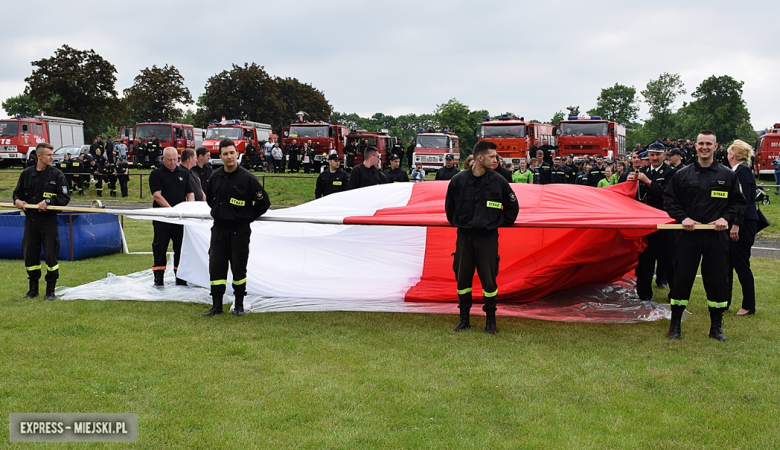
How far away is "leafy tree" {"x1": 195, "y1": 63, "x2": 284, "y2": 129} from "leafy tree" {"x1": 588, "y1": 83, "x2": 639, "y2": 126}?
48.1 m

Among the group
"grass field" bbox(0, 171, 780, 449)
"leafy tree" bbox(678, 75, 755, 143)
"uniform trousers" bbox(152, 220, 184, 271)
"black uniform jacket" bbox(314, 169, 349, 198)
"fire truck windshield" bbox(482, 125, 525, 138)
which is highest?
"leafy tree" bbox(678, 75, 755, 143)

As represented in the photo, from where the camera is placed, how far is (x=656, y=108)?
80875mm

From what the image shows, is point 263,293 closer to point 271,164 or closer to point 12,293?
point 12,293

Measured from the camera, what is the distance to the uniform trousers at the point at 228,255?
22.2 ft

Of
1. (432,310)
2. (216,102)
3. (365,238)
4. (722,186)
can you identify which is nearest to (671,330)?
(722,186)

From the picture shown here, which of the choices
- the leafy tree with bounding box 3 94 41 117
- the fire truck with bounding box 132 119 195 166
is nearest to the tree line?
the fire truck with bounding box 132 119 195 166

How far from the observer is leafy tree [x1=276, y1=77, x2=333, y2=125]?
5709 centimetres

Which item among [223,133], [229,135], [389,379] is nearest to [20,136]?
[223,133]

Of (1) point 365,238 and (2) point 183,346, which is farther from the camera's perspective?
(1) point 365,238

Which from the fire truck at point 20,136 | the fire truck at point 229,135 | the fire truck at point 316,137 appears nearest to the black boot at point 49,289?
the fire truck at point 229,135

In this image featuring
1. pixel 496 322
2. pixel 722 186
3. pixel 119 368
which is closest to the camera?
pixel 119 368

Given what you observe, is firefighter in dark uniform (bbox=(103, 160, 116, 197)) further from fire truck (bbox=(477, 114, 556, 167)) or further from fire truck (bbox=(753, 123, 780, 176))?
fire truck (bbox=(753, 123, 780, 176))

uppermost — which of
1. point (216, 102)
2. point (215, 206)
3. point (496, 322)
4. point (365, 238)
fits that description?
point (216, 102)

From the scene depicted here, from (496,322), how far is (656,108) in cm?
8247
